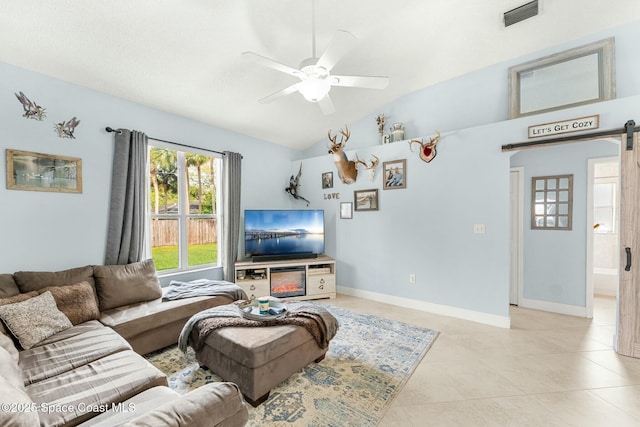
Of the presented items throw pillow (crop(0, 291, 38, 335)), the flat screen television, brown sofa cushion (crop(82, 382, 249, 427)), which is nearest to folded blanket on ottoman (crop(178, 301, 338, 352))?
brown sofa cushion (crop(82, 382, 249, 427))

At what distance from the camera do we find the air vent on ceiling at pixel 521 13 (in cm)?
256

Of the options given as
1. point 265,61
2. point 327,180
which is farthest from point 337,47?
point 327,180

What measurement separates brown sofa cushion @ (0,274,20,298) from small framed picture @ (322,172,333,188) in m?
3.71

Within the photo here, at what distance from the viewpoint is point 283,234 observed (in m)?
4.26

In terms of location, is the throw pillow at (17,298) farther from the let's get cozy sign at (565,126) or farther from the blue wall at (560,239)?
the blue wall at (560,239)

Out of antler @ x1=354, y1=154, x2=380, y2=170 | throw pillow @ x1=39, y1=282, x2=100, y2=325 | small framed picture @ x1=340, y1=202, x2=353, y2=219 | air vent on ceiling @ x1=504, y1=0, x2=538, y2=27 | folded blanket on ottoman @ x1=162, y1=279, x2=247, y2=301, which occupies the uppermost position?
air vent on ceiling @ x1=504, y1=0, x2=538, y2=27

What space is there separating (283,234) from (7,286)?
2.87 metres

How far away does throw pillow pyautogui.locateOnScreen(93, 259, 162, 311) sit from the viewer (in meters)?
2.53

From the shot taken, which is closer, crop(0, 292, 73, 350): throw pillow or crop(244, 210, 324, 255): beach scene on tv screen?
crop(0, 292, 73, 350): throw pillow

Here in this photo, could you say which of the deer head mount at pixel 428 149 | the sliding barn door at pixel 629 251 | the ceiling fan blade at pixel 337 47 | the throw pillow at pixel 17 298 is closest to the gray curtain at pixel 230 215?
the throw pillow at pixel 17 298

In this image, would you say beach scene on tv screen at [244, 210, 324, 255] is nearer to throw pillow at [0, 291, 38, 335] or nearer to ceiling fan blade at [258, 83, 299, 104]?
ceiling fan blade at [258, 83, 299, 104]

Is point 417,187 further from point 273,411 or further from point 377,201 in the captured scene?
point 273,411

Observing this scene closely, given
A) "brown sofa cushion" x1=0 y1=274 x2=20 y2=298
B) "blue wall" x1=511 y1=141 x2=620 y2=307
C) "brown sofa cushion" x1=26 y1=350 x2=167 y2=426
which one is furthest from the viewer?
"blue wall" x1=511 y1=141 x2=620 y2=307

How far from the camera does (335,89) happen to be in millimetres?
3746
